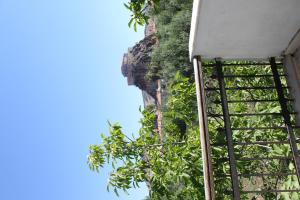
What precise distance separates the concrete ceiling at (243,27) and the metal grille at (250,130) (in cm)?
15

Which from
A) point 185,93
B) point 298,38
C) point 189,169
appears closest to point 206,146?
point 298,38

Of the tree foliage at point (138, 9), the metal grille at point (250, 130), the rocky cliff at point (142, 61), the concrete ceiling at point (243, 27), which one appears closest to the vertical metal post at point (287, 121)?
the metal grille at point (250, 130)

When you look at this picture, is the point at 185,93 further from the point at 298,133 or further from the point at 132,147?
the point at 298,133

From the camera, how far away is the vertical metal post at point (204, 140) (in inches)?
69.0

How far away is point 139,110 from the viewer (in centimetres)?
407

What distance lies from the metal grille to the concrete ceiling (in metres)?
0.15

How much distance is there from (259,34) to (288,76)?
477 millimetres

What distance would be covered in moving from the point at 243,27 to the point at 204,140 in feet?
2.69

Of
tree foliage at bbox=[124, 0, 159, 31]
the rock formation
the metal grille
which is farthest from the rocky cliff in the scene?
tree foliage at bbox=[124, 0, 159, 31]

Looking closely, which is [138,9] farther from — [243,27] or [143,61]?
[143,61]

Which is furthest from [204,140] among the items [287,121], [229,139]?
[287,121]

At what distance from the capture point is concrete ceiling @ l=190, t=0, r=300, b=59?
6.04ft

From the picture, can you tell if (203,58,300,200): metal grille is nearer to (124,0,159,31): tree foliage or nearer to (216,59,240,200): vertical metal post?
(216,59,240,200): vertical metal post

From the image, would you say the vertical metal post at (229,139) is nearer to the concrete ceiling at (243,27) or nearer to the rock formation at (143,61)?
the concrete ceiling at (243,27)
